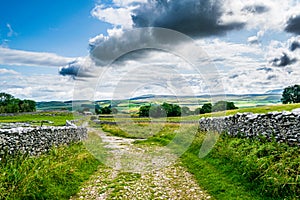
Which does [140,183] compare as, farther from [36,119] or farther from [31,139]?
[36,119]

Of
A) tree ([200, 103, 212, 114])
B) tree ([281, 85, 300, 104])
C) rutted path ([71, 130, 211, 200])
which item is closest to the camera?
rutted path ([71, 130, 211, 200])

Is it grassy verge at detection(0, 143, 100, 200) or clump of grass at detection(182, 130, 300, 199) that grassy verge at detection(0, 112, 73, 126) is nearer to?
grassy verge at detection(0, 143, 100, 200)

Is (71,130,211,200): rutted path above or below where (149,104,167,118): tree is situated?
below

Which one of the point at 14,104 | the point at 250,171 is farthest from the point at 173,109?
the point at 14,104

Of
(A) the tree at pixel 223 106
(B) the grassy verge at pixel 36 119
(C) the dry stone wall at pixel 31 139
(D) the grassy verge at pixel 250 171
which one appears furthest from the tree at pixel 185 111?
(D) the grassy verge at pixel 250 171

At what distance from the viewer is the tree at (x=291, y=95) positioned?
124ft

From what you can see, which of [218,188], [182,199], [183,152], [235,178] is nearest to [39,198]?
[182,199]

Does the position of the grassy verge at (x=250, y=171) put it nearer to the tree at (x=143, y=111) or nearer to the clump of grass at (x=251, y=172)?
the clump of grass at (x=251, y=172)

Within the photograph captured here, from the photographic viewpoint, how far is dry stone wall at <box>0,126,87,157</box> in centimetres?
1219

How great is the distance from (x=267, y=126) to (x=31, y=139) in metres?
10.9

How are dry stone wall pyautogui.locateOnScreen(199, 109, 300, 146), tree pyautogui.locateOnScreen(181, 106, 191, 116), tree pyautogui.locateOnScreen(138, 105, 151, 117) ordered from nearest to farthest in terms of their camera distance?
dry stone wall pyautogui.locateOnScreen(199, 109, 300, 146)
tree pyautogui.locateOnScreen(138, 105, 151, 117)
tree pyautogui.locateOnScreen(181, 106, 191, 116)

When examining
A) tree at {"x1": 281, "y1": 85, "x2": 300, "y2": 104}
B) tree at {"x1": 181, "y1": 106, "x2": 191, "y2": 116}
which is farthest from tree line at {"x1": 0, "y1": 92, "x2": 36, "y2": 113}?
tree at {"x1": 281, "y1": 85, "x2": 300, "y2": 104}

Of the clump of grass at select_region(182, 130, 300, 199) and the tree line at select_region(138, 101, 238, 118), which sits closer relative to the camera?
the clump of grass at select_region(182, 130, 300, 199)

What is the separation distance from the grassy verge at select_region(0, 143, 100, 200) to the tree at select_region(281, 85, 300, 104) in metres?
32.0
